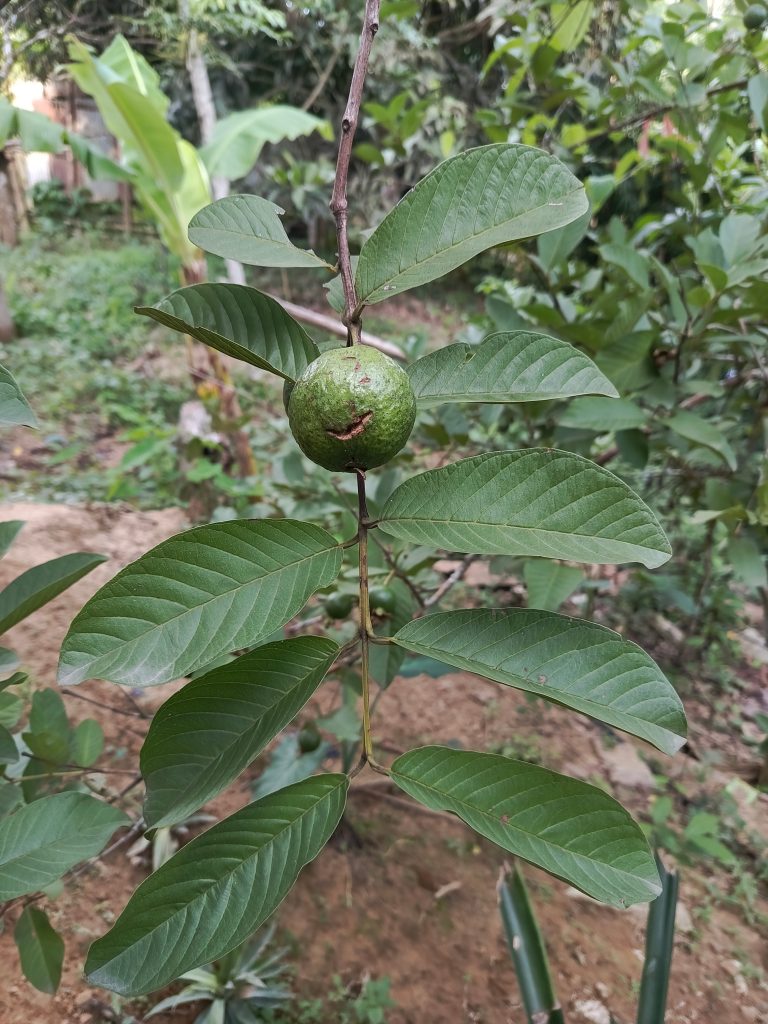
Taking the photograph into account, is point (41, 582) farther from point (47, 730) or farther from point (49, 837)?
point (47, 730)

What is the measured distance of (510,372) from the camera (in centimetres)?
60

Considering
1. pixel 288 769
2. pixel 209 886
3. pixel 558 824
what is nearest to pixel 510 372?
pixel 558 824

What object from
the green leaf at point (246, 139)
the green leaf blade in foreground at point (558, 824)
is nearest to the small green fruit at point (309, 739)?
the green leaf blade in foreground at point (558, 824)

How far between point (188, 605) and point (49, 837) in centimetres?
40

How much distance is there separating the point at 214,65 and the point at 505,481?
7.02 metres

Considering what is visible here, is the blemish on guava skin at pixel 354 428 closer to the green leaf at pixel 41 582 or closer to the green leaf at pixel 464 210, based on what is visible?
the green leaf at pixel 464 210

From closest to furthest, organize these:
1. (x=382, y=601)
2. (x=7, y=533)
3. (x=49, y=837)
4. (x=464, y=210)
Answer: (x=464, y=210) → (x=49, y=837) → (x=7, y=533) → (x=382, y=601)

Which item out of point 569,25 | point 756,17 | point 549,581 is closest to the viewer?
point 549,581

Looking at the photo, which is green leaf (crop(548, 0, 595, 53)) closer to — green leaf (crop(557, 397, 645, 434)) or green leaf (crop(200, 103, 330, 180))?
green leaf (crop(557, 397, 645, 434))

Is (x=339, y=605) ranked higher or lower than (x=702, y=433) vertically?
lower

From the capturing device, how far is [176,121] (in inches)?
264

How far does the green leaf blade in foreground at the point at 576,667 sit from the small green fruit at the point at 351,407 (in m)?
0.17

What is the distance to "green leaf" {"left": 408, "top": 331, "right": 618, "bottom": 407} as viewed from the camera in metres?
0.58

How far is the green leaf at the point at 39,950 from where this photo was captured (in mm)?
907
